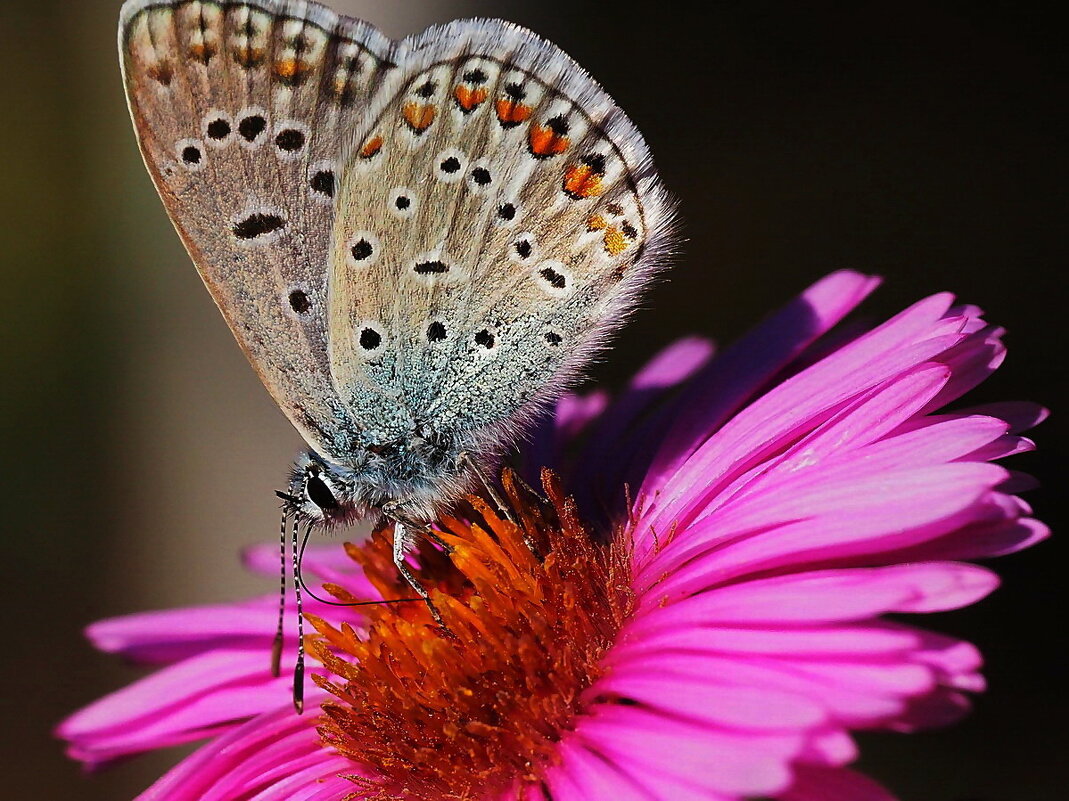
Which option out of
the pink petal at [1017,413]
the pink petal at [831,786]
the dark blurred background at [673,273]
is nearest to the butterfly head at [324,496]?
the pink petal at [831,786]

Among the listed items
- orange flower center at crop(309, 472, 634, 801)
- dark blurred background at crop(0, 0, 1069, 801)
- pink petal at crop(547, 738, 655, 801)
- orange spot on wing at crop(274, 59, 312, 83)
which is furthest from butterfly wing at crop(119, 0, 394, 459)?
dark blurred background at crop(0, 0, 1069, 801)

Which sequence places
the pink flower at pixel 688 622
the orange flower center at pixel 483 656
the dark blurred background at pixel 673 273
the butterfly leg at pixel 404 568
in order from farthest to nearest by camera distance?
the dark blurred background at pixel 673 273
the butterfly leg at pixel 404 568
the orange flower center at pixel 483 656
the pink flower at pixel 688 622

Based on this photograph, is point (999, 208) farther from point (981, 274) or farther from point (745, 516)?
point (745, 516)

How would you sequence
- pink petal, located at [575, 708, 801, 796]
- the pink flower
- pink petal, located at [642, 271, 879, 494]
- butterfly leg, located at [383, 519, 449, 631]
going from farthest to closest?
1. pink petal, located at [642, 271, 879, 494]
2. butterfly leg, located at [383, 519, 449, 631]
3. the pink flower
4. pink petal, located at [575, 708, 801, 796]

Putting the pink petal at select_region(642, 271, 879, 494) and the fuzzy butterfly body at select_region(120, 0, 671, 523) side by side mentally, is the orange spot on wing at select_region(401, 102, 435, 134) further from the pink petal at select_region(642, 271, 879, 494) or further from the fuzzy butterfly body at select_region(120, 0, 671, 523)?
the pink petal at select_region(642, 271, 879, 494)

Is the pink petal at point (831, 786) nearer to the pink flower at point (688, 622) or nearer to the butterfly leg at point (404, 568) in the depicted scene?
the pink flower at point (688, 622)

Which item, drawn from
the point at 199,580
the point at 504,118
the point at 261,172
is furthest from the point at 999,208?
the point at 199,580

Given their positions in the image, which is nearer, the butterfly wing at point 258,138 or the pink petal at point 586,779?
the pink petal at point 586,779
